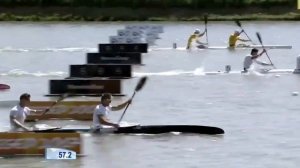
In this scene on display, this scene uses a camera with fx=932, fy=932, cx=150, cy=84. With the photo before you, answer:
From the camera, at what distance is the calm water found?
20.4 m

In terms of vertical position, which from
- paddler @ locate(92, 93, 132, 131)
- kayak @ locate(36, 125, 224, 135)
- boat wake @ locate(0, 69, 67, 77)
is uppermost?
paddler @ locate(92, 93, 132, 131)

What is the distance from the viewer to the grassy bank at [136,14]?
8038 cm

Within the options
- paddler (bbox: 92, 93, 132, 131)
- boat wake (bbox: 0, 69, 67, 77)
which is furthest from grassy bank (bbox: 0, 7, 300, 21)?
paddler (bbox: 92, 93, 132, 131)

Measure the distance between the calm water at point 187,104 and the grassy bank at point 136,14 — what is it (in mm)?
20869

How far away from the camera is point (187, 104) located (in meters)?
29.1

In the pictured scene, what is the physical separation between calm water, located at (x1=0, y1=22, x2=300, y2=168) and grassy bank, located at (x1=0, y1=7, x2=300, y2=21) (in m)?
20.9

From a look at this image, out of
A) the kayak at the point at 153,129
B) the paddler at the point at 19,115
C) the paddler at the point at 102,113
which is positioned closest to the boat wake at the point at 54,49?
the kayak at the point at 153,129

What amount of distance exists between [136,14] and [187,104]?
53529mm

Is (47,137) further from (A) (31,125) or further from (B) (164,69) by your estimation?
(B) (164,69)

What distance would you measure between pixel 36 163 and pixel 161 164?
104 inches

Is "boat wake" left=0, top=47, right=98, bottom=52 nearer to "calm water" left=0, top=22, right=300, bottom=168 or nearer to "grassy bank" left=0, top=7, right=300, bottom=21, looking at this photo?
"calm water" left=0, top=22, right=300, bottom=168

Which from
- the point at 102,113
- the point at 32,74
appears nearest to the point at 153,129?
the point at 102,113

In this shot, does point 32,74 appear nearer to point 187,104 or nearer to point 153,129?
point 187,104

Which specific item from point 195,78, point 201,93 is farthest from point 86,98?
point 195,78
